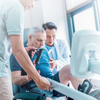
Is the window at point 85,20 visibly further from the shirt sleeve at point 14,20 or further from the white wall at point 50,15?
the shirt sleeve at point 14,20

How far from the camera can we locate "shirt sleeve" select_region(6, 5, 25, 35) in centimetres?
81

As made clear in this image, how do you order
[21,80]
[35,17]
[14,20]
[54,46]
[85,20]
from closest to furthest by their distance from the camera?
[14,20], [21,80], [54,46], [85,20], [35,17]

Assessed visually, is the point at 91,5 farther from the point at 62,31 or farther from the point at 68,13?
the point at 62,31

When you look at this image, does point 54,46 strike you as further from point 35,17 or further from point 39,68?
point 35,17

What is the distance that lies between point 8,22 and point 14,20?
1.7 inches

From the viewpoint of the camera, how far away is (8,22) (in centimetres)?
81

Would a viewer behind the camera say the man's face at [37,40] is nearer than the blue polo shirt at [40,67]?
No

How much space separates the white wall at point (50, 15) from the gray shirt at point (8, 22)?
162 centimetres

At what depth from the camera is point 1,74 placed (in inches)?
33.0

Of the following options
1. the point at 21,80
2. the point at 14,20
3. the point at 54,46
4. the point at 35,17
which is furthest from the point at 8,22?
the point at 35,17

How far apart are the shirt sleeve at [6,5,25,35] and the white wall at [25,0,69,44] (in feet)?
5.38

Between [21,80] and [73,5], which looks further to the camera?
[73,5]

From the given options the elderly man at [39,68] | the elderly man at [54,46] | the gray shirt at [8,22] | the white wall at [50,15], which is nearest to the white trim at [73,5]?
the white wall at [50,15]

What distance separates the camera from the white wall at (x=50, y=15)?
247cm
